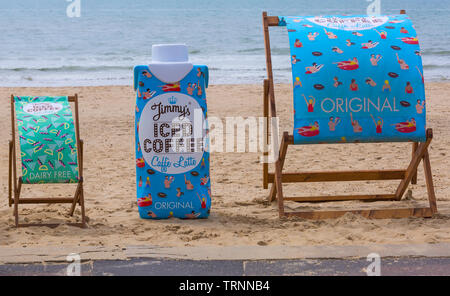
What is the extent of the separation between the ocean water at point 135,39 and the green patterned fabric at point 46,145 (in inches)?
448

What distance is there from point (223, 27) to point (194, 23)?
3.27m

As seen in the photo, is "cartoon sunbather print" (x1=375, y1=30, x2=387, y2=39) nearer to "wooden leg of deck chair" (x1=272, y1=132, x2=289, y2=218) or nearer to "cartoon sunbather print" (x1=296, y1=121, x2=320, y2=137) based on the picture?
"cartoon sunbather print" (x1=296, y1=121, x2=320, y2=137)

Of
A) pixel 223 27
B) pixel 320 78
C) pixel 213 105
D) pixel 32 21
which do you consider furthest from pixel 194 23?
pixel 320 78

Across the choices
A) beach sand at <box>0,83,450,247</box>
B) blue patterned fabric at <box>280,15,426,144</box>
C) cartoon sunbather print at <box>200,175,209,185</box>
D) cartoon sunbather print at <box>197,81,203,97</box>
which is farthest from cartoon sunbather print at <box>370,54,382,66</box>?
cartoon sunbather print at <box>200,175,209,185</box>

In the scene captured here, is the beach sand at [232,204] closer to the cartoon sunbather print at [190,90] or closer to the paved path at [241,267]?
the paved path at [241,267]

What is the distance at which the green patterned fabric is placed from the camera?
15.5ft

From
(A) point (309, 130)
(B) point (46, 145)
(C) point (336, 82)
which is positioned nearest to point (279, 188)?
(A) point (309, 130)

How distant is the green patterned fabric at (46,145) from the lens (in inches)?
185

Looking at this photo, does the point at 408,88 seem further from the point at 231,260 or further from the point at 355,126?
the point at 231,260

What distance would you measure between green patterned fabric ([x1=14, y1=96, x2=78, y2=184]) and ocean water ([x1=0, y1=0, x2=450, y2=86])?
1138 centimetres

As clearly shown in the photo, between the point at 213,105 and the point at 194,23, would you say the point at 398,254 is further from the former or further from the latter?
the point at 194,23

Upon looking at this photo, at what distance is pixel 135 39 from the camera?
99.7 feet

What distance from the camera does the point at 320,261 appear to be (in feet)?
13.0

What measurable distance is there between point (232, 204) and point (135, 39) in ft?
84.5
